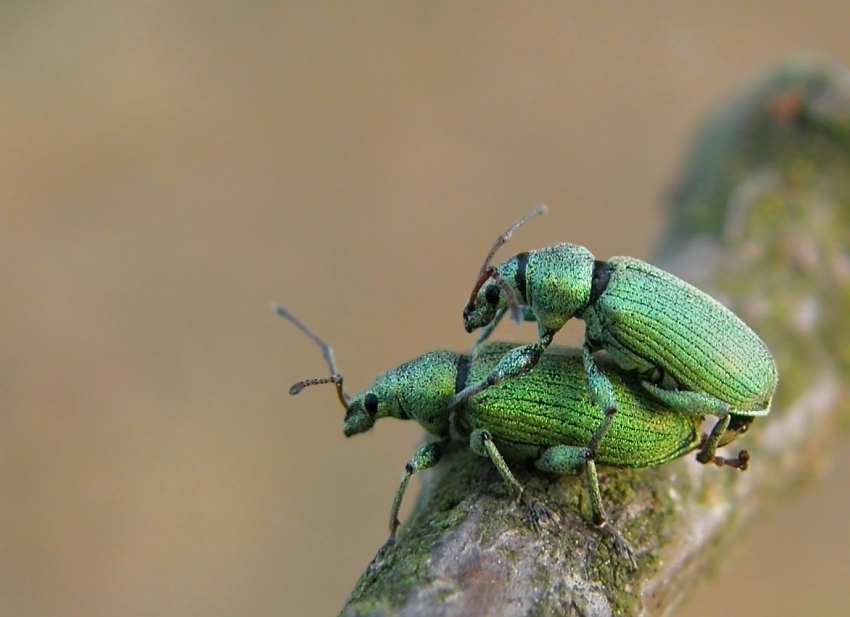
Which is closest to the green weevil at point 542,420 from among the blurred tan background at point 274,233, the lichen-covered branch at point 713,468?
the lichen-covered branch at point 713,468

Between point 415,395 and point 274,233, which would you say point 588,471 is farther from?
point 274,233

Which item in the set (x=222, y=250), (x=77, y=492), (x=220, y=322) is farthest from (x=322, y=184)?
(x=77, y=492)

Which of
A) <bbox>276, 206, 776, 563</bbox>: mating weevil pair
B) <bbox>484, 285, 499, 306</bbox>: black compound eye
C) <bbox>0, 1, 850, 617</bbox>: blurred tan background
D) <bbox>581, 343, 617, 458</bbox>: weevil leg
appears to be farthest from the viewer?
<bbox>0, 1, 850, 617</bbox>: blurred tan background

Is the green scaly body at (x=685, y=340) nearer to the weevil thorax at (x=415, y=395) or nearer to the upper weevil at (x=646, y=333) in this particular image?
the upper weevil at (x=646, y=333)

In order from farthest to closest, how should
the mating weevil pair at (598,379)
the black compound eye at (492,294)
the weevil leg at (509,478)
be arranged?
the black compound eye at (492,294) → the mating weevil pair at (598,379) → the weevil leg at (509,478)

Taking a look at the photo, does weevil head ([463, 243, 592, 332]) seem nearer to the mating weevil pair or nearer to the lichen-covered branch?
the mating weevil pair

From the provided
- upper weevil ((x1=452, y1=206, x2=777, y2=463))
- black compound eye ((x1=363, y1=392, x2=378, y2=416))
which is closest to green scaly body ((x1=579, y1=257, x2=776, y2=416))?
upper weevil ((x1=452, y1=206, x2=777, y2=463))

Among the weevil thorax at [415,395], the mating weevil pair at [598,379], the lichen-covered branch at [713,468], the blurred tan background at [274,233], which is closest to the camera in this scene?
the lichen-covered branch at [713,468]
